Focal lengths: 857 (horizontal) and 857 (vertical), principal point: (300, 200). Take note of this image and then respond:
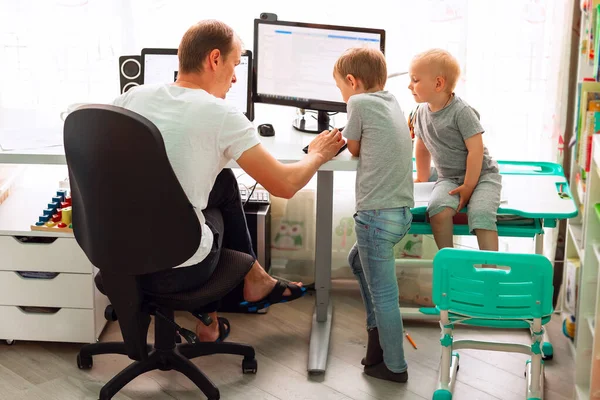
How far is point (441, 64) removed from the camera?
8.41ft

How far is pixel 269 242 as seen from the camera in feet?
10.8

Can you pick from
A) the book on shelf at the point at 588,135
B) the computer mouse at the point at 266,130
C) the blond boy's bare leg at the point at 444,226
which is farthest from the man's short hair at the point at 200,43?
the book on shelf at the point at 588,135

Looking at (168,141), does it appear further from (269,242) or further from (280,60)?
(269,242)

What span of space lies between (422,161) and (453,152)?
0.18m

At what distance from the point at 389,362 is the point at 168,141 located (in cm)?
99

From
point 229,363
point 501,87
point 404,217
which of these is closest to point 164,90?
point 404,217

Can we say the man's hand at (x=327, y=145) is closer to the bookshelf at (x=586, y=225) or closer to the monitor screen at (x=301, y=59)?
the monitor screen at (x=301, y=59)

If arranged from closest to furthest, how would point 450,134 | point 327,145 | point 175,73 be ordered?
point 327,145 → point 450,134 → point 175,73

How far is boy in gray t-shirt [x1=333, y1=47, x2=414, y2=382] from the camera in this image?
2.39m

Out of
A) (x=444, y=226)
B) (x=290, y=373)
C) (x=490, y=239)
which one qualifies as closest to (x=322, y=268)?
(x=290, y=373)

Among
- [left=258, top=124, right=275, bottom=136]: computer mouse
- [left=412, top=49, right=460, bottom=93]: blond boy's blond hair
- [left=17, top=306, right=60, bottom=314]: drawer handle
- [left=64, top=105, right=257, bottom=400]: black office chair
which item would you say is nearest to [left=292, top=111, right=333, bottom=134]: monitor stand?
[left=258, top=124, right=275, bottom=136]: computer mouse

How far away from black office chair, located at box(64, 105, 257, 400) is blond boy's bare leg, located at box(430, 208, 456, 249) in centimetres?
58

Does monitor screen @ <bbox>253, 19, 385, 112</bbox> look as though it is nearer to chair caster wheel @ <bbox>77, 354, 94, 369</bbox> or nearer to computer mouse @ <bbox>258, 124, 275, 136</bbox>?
computer mouse @ <bbox>258, 124, 275, 136</bbox>

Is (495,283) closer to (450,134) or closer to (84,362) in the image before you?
(450,134)
